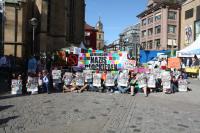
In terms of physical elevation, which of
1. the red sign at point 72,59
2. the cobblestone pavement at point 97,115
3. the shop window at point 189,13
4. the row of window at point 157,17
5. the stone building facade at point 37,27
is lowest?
the cobblestone pavement at point 97,115

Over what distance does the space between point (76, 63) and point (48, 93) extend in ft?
13.0

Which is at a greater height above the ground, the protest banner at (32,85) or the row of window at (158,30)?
the row of window at (158,30)

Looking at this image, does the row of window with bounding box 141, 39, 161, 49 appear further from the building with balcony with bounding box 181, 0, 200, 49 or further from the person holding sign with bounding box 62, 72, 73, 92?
the person holding sign with bounding box 62, 72, 73, 92

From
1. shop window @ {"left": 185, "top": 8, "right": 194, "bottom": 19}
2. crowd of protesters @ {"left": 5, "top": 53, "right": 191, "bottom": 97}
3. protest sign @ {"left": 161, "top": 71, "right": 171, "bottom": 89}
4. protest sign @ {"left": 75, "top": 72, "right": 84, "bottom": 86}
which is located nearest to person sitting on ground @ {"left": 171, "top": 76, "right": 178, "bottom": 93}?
crowd of protesters @ {"left": 5, "top": 53, "right": 191, "bottom": 97}

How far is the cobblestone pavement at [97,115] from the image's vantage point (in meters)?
9.48

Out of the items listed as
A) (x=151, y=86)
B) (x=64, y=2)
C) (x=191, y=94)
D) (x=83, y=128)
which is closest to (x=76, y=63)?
(x=151, y=86)

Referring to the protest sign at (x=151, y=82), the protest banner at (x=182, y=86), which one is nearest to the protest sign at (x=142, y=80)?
the protest sign at (x=151, y=82)

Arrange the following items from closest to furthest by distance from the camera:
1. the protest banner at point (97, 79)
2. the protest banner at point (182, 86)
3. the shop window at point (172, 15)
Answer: the protest banner at point (97, 79) → the protest banner at point (182, 86) → the shop window at point (172, 15)

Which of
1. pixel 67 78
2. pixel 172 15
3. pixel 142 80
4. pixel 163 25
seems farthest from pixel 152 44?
pixel 67 78

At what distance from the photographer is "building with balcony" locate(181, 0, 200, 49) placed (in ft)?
209

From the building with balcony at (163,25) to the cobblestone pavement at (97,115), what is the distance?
69.6 m

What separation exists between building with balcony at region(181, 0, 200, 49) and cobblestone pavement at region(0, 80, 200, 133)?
50214 mm

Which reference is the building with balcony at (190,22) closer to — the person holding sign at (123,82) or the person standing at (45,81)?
the person holding sign at (123,82)

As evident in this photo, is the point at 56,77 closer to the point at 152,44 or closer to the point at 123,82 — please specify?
the point at 123,82
